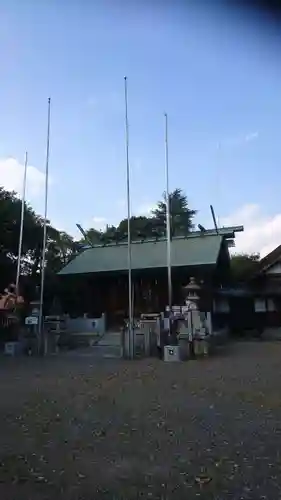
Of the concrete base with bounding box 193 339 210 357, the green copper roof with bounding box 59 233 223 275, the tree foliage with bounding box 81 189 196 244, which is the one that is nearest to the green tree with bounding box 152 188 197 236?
the tree foliage with bounding box 81 189 196 244

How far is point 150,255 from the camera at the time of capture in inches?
822

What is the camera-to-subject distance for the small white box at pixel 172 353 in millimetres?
12008

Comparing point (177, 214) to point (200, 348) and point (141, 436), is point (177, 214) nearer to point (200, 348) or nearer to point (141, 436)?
point (200, 348)

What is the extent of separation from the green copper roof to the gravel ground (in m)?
10.4

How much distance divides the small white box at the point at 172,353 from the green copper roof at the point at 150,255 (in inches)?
283

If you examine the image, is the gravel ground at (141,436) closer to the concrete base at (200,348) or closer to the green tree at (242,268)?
the concrete base at (200,348)

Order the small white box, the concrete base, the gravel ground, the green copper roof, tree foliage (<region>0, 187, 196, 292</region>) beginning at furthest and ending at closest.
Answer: the green copper roof < tree foliage (<region>0, 187, 196, 292</region>) < the concrete base < the small white box < the gravel ground

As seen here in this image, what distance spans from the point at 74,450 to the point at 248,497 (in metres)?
1.69

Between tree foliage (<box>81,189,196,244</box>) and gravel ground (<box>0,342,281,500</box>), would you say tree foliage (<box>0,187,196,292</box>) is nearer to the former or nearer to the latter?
tree foliage (<box>81,189,196,244</box>)

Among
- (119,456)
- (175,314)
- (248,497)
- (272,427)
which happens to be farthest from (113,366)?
(248,497)

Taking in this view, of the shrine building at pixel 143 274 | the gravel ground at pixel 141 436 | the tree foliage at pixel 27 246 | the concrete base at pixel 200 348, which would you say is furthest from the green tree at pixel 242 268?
the gravel ground at pixel 141 436

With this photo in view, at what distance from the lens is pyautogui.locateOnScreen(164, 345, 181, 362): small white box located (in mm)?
12008

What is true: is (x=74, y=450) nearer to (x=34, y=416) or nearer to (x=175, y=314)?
(x=34, y=416)

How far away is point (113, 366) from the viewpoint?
11141 mm
